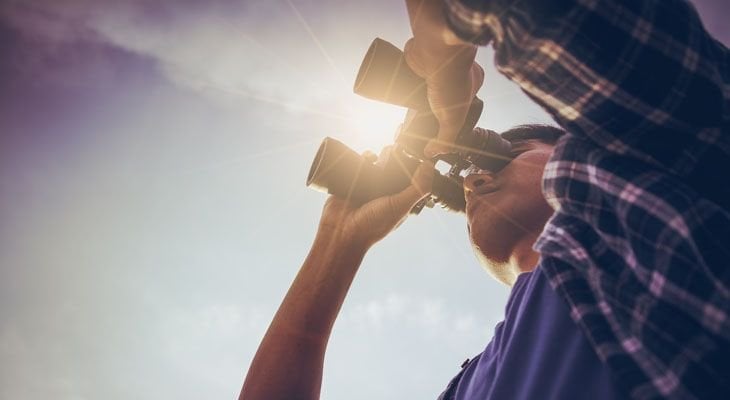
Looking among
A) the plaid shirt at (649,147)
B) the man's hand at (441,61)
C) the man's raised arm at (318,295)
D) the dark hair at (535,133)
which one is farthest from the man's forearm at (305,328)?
the plaid shirt at (649,147)

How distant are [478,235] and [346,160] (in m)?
0.65

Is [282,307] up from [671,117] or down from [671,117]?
Result: up

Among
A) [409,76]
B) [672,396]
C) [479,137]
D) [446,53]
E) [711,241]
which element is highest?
[409,76]

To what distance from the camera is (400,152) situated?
1.80 metres

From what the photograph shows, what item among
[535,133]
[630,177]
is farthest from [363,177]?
[630,177]

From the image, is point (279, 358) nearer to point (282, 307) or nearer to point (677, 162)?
point (282, 307)

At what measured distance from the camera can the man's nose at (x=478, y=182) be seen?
1621 mm

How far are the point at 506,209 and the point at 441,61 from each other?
761mm

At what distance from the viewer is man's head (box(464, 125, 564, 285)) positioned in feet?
4.73

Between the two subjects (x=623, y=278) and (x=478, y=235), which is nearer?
(x=623, y=278)

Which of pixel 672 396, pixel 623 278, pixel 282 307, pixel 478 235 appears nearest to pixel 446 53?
pixel 623 278

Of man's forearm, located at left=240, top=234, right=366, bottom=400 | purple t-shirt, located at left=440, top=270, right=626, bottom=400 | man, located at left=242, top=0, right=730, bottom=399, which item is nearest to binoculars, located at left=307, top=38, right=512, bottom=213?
man's forearm, located at left=240, top=234, right=366, bottom=400

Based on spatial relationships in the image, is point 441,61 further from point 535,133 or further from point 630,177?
point 535,133

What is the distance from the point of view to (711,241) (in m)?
0.59
